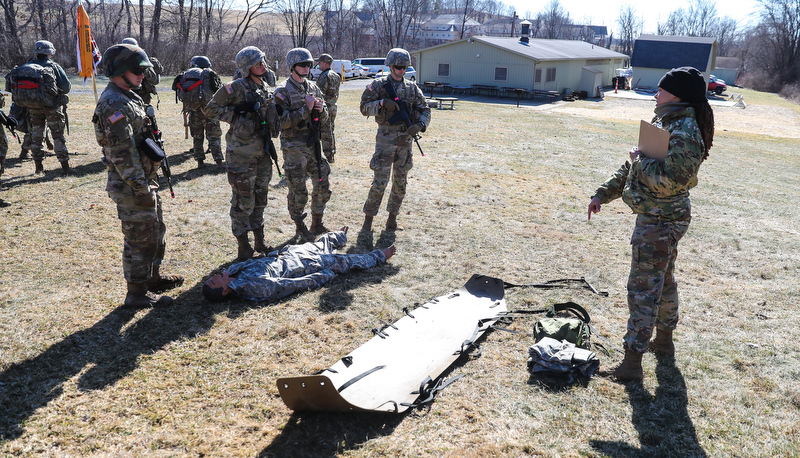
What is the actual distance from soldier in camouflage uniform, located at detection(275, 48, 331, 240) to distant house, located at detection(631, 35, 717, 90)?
43.1m

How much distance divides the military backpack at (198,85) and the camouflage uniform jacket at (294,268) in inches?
190

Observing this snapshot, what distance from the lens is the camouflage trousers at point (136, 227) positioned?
14.4 ft

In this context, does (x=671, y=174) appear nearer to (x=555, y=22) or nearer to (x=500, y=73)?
(x=500, y=73)

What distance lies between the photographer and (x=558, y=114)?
2373 cm

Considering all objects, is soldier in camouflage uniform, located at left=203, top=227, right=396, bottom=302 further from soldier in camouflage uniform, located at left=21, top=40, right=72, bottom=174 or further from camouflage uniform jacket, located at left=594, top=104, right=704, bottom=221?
soldier in camouflage uniform, located at left=21, top=40, right=72, bottom=174

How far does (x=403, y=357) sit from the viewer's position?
3934 millimetres

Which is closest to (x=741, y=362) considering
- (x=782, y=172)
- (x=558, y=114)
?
(x=782, y=172)

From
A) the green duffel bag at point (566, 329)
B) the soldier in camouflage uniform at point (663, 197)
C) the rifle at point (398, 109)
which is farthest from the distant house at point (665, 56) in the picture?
the soldier in camouflage uniform at point (663, 197)

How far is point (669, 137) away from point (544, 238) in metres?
3.70

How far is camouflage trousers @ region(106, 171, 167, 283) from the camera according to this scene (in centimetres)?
439

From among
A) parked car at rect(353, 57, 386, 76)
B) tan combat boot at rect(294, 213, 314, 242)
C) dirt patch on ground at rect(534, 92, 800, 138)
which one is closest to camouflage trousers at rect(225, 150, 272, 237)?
tan combat boot at rect(294, 213, 314, 242)

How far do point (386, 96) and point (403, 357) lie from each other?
12.0 ft

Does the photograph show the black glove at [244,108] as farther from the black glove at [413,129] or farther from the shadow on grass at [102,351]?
the black glove at [413,129]

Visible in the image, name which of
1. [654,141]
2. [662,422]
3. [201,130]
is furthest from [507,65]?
[662,422]
